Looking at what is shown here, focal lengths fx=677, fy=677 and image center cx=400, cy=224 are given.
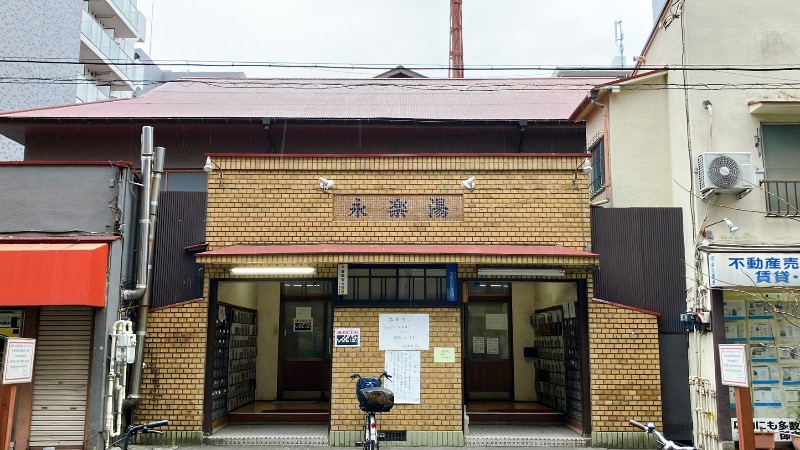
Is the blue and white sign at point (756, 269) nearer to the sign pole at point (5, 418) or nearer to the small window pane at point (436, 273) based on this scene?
the small window pane at point (436, 273)

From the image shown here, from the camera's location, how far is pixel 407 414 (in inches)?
456

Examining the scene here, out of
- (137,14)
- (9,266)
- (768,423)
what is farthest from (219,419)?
(137,14)

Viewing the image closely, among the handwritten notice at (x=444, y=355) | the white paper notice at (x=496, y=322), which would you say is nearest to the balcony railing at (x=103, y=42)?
the white paper notice at (x=496, y=322)

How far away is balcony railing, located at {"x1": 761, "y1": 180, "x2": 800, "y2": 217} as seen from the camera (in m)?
11.8

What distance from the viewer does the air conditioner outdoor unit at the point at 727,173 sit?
37.3 ft

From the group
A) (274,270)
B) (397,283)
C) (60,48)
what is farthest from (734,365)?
(60,48)

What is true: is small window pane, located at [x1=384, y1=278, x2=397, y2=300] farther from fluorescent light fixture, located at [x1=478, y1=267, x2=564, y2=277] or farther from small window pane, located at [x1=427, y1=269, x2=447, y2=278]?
fluorescent light fixture, located at [x1=478, y1=267, x2=564, y2=277]

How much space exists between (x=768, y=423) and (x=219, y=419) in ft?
32.2

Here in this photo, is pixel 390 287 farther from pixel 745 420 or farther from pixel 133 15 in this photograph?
pixel 133 15

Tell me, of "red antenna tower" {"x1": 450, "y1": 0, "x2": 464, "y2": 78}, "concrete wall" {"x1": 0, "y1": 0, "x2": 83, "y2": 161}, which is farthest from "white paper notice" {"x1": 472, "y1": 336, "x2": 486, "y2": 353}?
"concrete wall" {"x1": 0, "y1": 0, "x2": 83, "y2": 161}

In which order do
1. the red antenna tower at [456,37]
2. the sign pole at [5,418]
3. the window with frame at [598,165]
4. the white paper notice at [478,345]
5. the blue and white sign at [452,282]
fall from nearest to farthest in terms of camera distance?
1. the sign pole at [5,418]
2. the blue and white sign at [452,282]
3. the window with frame at [598,165]
4. the white paper notice at [478,345]
5. the red antenna tower at [456,37]

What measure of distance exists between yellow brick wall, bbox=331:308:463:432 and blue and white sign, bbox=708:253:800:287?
4.42m

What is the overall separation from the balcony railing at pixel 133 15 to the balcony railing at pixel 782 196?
2917 cm

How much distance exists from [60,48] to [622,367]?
22.4 metres
